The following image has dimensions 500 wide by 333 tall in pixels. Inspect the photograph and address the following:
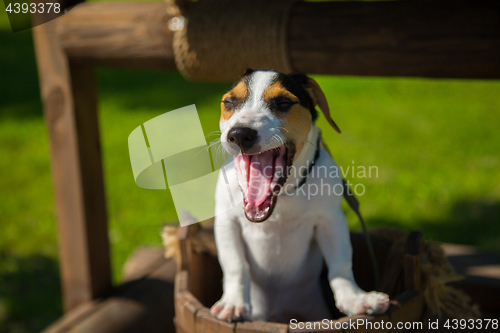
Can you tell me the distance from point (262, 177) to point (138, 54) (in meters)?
0.91

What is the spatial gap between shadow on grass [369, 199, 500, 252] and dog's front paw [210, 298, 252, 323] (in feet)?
5.31

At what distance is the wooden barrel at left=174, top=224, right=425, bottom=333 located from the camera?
86 centimetres

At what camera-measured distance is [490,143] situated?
11.1 ft

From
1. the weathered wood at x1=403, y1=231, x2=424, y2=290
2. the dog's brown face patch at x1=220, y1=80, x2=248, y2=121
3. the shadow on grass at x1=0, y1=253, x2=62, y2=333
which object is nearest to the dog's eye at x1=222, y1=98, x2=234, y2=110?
the dog's brown face patch at x1=220, y1=80, x2=248, y2=121

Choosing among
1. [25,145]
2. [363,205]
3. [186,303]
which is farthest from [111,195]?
[186,303]

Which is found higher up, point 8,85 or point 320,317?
point 8,85

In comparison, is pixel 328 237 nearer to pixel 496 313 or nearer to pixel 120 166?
pixel 496 313

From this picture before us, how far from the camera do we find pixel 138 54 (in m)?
1.45

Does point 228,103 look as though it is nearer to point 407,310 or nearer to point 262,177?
point 262,177

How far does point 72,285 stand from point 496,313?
1519 mm

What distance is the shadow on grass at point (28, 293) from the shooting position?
6.94 ft

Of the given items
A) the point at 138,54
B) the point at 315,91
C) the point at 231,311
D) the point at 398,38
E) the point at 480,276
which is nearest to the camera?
the point at 315,91

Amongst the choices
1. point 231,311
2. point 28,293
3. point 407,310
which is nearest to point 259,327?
point 231,311

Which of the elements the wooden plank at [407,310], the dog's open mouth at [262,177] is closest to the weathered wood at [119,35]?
the dog's open mouth at [262,177]
